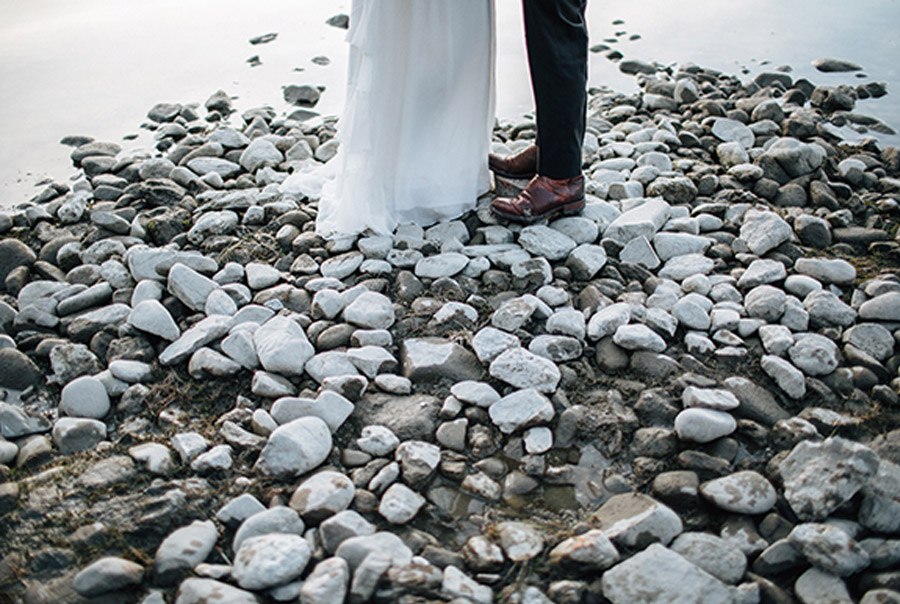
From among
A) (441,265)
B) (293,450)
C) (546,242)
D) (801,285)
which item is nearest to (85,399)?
(293,450)

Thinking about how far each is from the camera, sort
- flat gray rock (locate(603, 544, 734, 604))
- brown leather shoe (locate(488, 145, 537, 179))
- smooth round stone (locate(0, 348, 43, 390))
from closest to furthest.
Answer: flat gray rock (locate(603, 544, 734, 604))
smooth round stone (locate(0, 348, 43, 390))
brown leather shoe (locate(488, 145, 537, 179))

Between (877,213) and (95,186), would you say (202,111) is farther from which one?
(877,213)

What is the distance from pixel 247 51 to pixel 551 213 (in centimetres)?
224

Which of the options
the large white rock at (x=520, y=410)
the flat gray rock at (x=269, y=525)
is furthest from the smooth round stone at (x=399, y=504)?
the large white rock at (x=520, y=410)

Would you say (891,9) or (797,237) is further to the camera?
(891,9)

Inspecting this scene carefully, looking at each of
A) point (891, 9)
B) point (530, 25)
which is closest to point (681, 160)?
point (530, 25)

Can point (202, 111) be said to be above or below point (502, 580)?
above

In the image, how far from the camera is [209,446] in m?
1.75

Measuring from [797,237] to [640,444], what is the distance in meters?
1.06

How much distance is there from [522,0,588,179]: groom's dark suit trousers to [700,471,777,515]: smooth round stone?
1.13 meters

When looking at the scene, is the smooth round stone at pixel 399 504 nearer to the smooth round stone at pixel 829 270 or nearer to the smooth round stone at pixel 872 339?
the smooth round stone at pixel 872 339

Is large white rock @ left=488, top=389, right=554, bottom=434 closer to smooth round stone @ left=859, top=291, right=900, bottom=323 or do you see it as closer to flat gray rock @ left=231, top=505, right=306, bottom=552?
flat gray rock @ left=231, top=505, right=306, bottom=552

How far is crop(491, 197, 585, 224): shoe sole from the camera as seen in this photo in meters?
2.48

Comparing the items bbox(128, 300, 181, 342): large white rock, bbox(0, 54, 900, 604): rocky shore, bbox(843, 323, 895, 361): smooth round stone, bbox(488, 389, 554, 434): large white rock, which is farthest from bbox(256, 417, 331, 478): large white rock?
bbox(843, 323, 895, 361): smooth round stone
